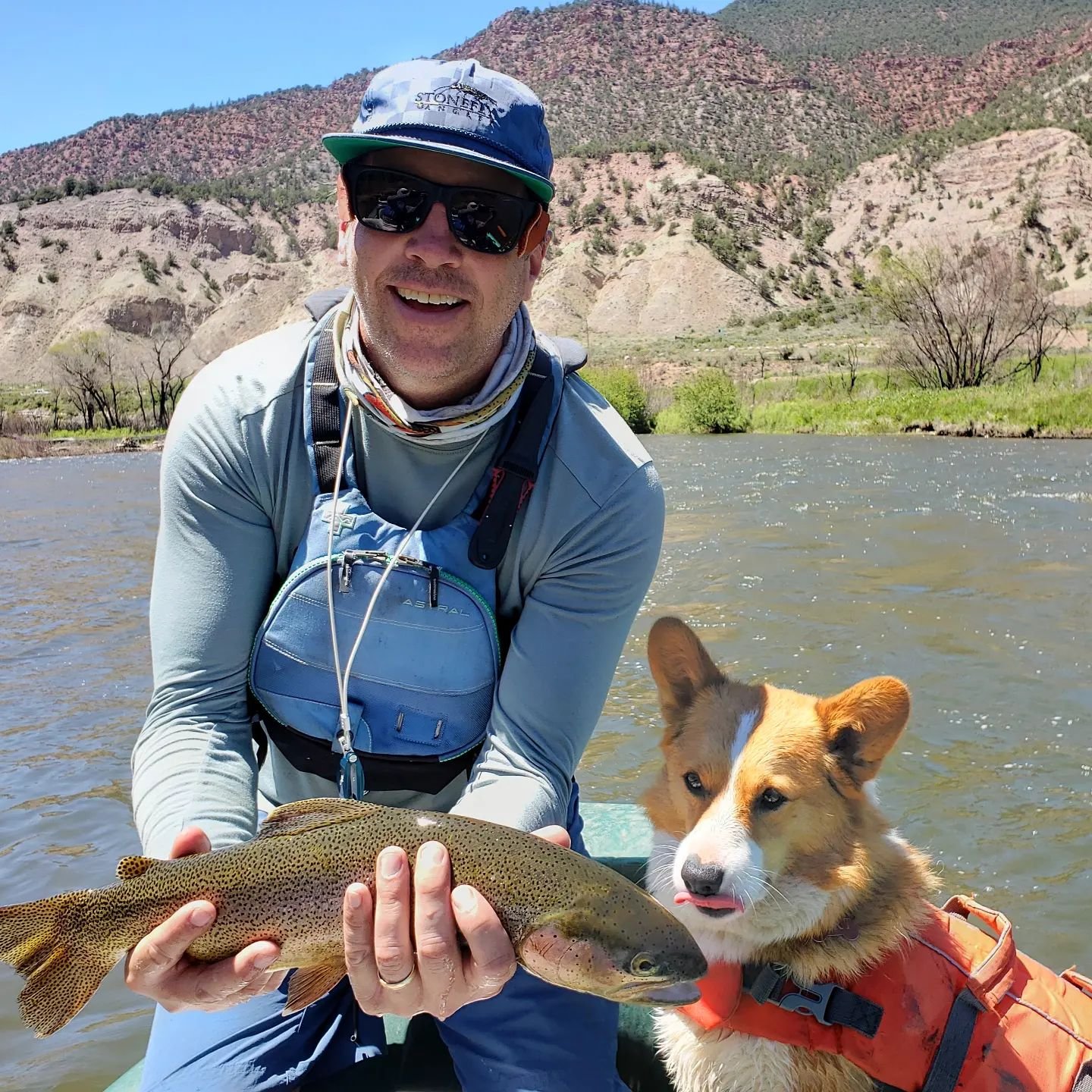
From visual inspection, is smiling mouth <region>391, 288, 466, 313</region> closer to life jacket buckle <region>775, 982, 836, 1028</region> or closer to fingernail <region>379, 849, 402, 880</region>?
fingernail <region>379, 849, 402, 880</region>

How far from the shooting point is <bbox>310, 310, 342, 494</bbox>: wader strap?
274 cm

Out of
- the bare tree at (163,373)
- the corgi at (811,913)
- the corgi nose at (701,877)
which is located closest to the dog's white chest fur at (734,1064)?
the corgi at (811,913)

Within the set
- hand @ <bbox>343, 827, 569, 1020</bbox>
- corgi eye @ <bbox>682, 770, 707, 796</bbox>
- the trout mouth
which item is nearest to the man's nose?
hand @ <bbox>343, 827, 569, 1020</bbox>

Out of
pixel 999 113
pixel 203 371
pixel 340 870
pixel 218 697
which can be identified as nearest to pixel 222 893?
pixel 340 870

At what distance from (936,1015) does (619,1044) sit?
1.32m

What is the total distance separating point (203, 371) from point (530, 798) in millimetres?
1560

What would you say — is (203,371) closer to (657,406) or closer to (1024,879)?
(1024,879)

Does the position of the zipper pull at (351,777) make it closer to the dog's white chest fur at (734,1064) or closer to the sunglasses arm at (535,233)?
the dog's white chest fur at (734,1064)

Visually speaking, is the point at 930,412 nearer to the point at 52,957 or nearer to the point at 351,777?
the point at 351,777

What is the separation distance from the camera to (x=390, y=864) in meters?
1.88

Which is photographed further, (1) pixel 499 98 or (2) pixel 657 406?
(2) pixel 657 406

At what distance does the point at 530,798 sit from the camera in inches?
101

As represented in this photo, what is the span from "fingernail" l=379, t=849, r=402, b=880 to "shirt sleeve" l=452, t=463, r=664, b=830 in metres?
0.65

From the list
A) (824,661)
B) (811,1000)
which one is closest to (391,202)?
(811,1000)
